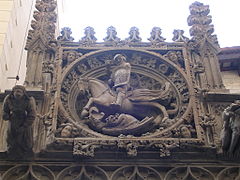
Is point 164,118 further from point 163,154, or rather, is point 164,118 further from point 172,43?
point 172,43

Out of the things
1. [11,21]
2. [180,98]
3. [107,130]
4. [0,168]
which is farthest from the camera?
[11,21]

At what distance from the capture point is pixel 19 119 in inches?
271

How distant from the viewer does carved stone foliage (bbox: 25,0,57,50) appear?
29.4 feet

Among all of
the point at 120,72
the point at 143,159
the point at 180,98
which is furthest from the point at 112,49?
the point at 143,159

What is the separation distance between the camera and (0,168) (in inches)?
279

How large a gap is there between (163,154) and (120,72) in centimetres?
193

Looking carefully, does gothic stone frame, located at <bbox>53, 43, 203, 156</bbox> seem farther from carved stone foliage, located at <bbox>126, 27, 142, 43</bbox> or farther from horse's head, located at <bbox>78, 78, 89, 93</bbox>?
carved stone foliage, located at <bbox>126, 27, 142, 43</bbox>

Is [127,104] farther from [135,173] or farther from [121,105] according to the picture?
[135,173]

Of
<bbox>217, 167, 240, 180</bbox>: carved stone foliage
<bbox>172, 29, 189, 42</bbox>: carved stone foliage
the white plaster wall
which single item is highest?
<bbox>172, 29, 189, 42</bbox>: carved stone foliage

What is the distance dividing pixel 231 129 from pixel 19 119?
8.82 ft

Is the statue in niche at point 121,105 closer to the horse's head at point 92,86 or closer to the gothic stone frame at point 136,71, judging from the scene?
the horse's head at point 92,86

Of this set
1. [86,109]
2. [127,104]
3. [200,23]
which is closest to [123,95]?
[127,104]

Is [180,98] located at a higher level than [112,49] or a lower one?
lower

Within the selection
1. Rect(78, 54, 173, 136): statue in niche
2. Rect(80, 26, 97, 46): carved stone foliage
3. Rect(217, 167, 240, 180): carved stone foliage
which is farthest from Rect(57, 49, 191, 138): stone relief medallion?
Rect(217, 167, 240, 180): carved stone foliage
